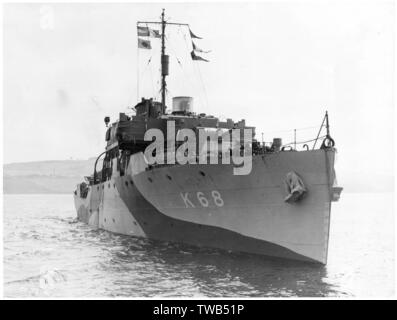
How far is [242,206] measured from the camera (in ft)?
43.2

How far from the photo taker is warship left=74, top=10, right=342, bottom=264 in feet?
39.2

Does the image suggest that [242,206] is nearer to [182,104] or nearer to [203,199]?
[203,199]

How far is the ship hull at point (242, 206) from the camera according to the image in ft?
39.1

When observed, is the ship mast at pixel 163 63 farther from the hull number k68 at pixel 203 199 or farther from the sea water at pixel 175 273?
the hull number k68 at pixel 203 199

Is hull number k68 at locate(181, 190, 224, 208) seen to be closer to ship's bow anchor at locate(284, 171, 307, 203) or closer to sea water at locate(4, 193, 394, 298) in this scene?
sea water at locate(4, 193, 394, 298)

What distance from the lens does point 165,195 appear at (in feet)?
50.4
